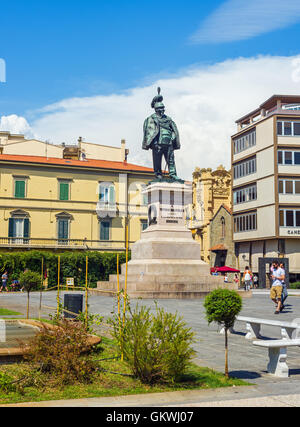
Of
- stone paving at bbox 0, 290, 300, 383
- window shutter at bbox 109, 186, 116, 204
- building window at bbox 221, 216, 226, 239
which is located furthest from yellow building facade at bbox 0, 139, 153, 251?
stone paving at bbox 0, 290, 300, 383

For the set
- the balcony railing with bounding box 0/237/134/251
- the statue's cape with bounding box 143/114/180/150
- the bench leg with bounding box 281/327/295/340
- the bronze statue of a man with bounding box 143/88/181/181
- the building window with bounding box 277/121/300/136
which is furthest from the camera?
the balcony railing with bounding box 0/237/134/251

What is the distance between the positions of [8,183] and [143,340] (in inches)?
1878

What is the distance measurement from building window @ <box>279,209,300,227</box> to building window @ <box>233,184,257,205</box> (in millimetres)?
4831

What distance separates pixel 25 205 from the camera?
172ft

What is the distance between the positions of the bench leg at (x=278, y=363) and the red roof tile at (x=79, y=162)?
1862 inches

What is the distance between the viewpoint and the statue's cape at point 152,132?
86.0 feet

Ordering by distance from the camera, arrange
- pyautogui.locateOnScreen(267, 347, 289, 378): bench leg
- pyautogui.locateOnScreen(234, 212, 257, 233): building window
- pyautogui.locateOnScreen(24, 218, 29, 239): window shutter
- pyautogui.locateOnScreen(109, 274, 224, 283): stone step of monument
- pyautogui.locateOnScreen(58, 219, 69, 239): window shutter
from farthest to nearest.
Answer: pyautogui.locateOnScreen(58, 219, 69, 239): window shutter
pyautogui.locateOnScreen(234, 212, 257, 233): building window
pyautogui.locateOnScreen(24, 218, 29, 239): window shutter
pyautogui.locateOnScreen(109, 274, 224, 283): stone step of monument
pyautogui.locateOnScreen(267, 347, 289, 378): bench leg

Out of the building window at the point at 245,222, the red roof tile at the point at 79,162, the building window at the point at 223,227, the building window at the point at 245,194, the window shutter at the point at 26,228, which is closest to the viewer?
the window shutter at the point at 26,228

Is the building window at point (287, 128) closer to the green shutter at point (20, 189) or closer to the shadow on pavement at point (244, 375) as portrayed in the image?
the green shutter at point (20, 189)

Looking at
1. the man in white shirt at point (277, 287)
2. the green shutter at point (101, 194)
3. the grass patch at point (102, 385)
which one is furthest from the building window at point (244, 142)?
the grass patch at point (102, 385)

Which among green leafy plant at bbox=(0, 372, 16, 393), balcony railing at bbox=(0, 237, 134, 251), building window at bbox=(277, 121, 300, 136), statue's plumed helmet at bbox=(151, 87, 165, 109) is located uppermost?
building window at bbox=(277, 121, 300, 136)

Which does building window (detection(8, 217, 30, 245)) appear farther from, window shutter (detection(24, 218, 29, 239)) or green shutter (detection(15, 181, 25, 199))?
green shutter (detection(15, 181, 25, 199))

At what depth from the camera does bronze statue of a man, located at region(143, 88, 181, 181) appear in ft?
86.4
